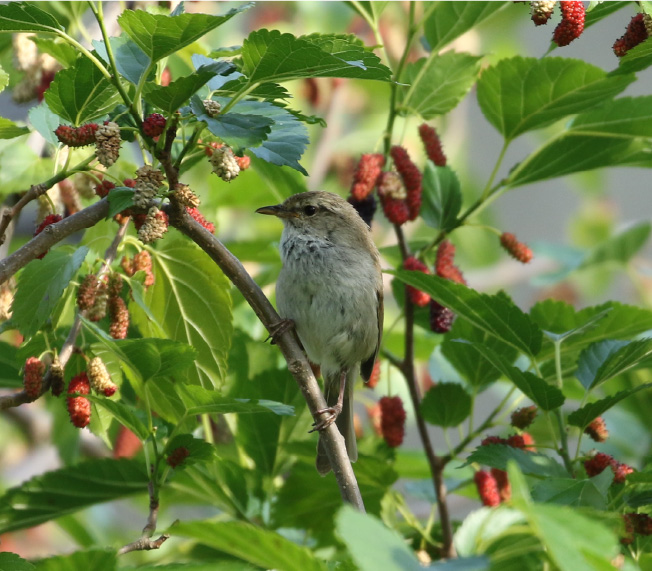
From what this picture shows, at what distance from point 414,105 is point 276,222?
203cm

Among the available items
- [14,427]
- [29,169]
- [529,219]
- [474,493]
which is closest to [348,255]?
[474,493]

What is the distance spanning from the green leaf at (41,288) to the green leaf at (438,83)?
4.94 ft

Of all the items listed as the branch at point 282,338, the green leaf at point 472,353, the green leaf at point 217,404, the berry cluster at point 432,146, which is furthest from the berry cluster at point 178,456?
the berry cluster at point 432,146

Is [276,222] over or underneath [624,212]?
over

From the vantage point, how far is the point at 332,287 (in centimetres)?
363

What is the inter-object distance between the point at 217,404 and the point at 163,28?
35.1 inches

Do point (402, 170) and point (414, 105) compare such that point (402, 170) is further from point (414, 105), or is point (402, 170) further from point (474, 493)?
point (474, 493)

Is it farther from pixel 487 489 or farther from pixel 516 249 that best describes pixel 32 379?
pixel 516 249

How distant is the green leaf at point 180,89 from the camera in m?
1.91

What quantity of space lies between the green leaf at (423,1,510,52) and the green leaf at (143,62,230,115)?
134cm

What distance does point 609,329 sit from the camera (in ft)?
9.45

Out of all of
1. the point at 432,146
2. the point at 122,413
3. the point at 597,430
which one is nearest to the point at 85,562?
the point at 122,413

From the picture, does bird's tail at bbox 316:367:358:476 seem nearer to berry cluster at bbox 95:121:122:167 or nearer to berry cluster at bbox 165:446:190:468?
berry cluster at bbox 165:446:190:468

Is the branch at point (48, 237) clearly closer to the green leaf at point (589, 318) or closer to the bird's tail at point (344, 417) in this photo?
the bird's tail at point (344, 417)
